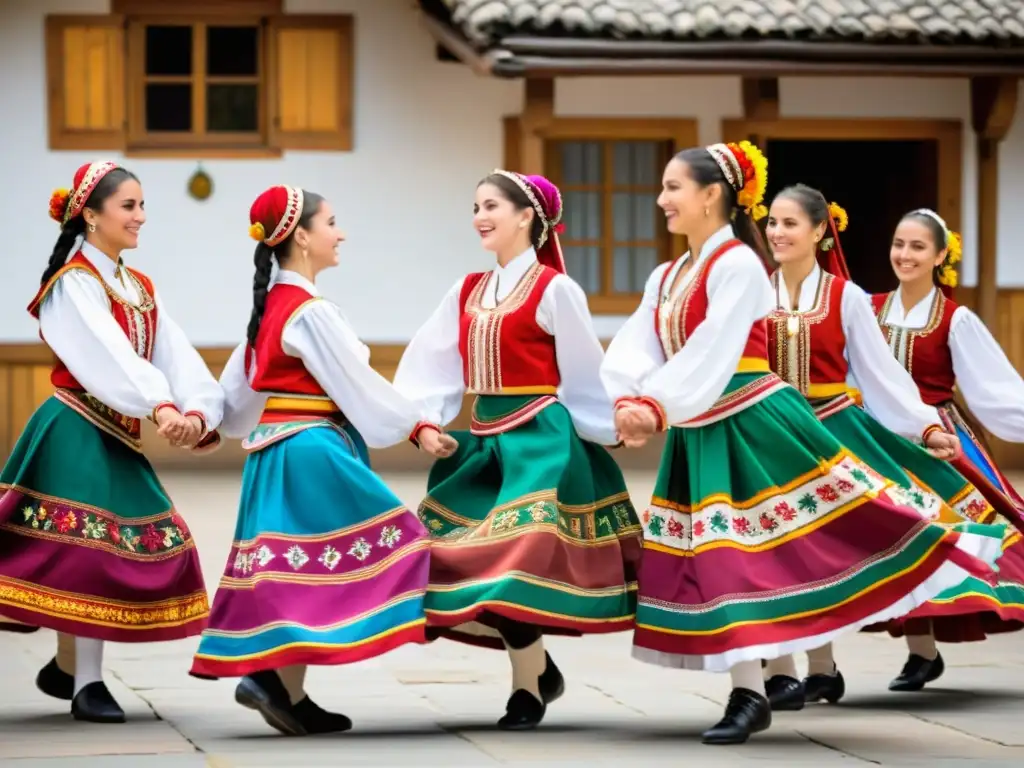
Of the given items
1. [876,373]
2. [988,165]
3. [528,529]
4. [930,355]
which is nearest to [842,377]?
[876,373]

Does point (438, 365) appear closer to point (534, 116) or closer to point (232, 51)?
point (534, 116)

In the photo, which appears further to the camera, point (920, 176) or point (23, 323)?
point (920, 176)

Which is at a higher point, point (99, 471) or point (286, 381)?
point (286, 381)

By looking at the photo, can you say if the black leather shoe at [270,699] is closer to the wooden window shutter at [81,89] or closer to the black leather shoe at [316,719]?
the black leather shoe at [316,719]

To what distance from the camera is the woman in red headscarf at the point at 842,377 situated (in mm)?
6449

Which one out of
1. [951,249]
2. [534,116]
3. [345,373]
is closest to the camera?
[345,373]

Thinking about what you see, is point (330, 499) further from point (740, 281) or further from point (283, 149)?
point (283, 149)

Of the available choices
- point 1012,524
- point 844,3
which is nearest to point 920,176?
point 844,3

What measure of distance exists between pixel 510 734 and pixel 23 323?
921 cm

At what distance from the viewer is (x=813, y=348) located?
6.47 m

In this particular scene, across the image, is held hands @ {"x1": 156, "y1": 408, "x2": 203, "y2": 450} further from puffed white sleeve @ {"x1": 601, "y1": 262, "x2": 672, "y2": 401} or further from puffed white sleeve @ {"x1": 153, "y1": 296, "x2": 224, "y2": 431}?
puffed white sleeve @ {"x1": 601, "y1": 262, "x2": 672, "y2": 401}

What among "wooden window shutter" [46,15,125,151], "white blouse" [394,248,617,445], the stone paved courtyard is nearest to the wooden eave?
"wooden window shutter" [46,15,125,151]

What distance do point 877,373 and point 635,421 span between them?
1.26 meters

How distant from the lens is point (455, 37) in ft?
45.5
